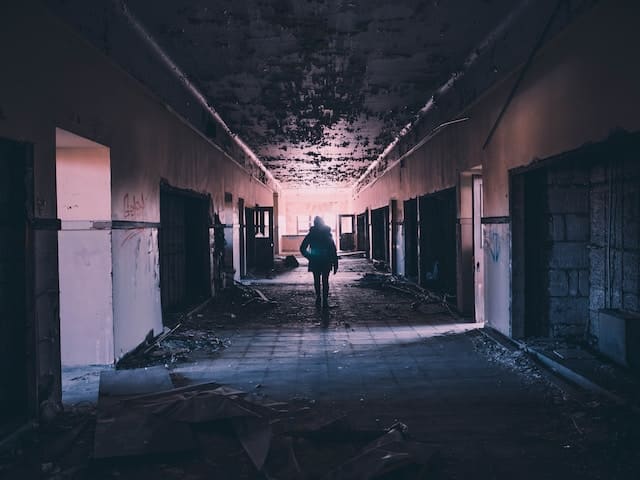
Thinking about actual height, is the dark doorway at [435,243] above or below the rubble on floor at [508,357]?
above

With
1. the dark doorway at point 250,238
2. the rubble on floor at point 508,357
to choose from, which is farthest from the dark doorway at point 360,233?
the rubble on floor at point 508,357

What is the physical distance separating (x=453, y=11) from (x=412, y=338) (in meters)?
3.55

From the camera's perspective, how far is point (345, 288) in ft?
36.3

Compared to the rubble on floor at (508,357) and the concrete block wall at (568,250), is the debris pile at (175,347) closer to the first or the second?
the rubble on floor at (508,357)

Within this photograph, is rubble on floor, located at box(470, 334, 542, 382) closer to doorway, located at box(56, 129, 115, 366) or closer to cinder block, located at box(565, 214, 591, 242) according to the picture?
cinder block, located at box(565, 214, 591, 242)

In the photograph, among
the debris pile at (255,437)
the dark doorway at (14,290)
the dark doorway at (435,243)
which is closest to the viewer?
the debris pile at (255,437)

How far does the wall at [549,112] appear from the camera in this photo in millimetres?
3486

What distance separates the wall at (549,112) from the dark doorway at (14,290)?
394 centimetres

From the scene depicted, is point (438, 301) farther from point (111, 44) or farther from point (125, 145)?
point (111, 44)

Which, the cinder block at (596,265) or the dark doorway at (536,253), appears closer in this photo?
the cinder block at (596,265)

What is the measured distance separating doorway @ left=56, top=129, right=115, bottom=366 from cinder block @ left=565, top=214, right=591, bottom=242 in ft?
14.6

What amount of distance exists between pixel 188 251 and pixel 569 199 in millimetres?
5916

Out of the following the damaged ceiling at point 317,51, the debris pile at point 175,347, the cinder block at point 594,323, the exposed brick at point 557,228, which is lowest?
the debris pile at point 175,347

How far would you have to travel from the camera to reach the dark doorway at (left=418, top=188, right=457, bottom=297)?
935cm
